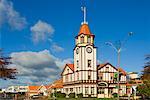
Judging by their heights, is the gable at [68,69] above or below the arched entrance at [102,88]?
above

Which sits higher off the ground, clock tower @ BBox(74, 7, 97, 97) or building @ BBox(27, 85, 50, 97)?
clock tower @ BBox(74, 7, 97, 97)

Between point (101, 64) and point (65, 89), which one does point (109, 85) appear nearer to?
point (101, 64)

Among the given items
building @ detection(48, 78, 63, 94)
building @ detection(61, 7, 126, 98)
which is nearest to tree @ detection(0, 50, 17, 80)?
building @ detection(61, 7, 126, 98)

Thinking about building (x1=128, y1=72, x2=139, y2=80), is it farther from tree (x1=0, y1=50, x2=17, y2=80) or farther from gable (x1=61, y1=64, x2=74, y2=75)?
tree (x1=0, y1=50, x2=17, y2=80)

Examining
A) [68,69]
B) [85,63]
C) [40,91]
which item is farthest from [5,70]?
[40,91]

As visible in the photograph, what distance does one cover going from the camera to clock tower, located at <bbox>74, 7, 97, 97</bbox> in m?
97.6

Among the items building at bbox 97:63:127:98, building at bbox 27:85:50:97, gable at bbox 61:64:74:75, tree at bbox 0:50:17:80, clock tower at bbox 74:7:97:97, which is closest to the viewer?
tree at bbox 0:50:17:80

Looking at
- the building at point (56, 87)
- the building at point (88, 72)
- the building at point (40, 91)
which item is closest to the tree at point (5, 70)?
the building at point (88, 72)

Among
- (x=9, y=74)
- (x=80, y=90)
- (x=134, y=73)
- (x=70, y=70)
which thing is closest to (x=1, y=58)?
(x=9, y=74)

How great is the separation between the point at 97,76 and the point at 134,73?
16525 mm

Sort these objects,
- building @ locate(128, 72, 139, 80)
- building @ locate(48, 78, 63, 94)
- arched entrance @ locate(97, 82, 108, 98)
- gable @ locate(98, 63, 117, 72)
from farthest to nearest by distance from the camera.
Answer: building @ locate(48, 78, 63, 94) → building @ locate(128, 72, 139, 80) → gable @ locate(98, 63, 117, 72) → arched entrance @ locate(97, 82, 108, 98)

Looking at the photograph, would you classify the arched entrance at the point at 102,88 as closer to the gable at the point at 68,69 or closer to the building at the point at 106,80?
the building at the point at 106,80

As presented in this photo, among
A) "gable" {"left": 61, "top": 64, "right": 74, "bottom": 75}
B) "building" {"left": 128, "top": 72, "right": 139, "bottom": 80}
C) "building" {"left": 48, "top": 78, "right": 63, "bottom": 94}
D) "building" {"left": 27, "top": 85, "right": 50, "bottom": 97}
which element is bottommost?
"building" {"left": 27, "top": 85, "right": 50, "bottom": 97}

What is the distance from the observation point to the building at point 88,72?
9775 cm
